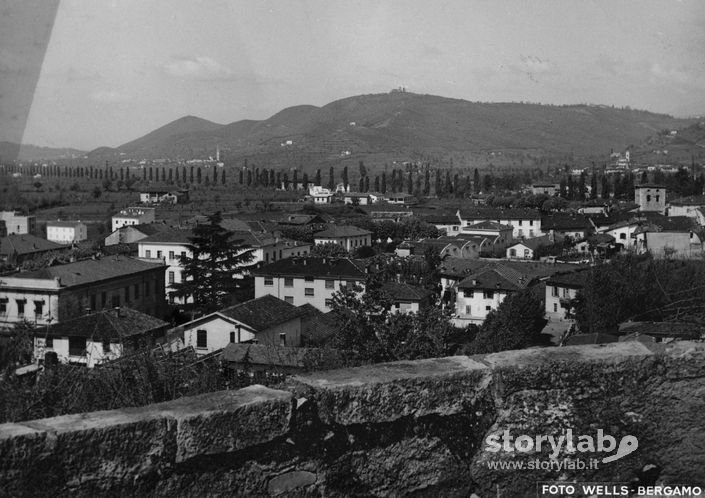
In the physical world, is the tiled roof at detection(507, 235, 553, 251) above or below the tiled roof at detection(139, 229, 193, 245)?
below

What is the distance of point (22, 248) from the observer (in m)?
42.4

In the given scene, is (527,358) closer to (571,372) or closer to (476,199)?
(571,372)

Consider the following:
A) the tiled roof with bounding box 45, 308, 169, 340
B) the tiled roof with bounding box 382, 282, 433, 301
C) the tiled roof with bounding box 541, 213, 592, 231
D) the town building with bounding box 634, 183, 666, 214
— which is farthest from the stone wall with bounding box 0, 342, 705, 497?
the town building with bounding box 634, 183, 666, 214

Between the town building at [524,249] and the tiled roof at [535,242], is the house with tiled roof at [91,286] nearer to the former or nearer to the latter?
the town building at [524,249]

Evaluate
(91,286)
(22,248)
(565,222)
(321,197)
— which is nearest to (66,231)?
(22,248)

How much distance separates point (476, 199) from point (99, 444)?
104 meters

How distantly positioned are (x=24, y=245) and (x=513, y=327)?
2890 centimetres

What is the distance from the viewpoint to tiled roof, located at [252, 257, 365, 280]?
122ft

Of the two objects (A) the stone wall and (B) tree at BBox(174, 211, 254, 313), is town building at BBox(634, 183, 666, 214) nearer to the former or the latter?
(B) tree at BBox(174, 211, 254, 313)

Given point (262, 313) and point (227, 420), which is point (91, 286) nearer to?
point (262, 313)

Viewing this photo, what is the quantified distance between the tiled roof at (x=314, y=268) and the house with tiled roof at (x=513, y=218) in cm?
3445

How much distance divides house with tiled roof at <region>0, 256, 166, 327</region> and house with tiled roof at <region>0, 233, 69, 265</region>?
5.99 meters

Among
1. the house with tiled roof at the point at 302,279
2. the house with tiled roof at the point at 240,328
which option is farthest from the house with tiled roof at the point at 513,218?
the house with tiled roof at the point at 240,328

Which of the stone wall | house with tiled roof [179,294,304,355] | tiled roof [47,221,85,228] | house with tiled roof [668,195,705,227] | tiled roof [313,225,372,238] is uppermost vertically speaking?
the stone wall
